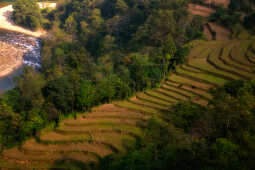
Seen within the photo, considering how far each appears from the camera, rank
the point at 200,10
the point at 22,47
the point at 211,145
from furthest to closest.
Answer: the point at 22,47 → the point at 200,10 → the point at 211,145

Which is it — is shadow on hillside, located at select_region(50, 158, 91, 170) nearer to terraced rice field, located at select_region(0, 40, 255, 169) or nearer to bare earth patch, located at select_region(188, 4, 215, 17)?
terraced rice field, located at select_region(0, 40, 255, 169)

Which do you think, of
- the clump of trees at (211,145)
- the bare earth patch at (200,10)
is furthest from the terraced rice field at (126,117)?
the bare earth patch at (200,10)

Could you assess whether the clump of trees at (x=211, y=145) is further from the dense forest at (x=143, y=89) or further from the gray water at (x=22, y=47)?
the gray water at (x=22, y=47)

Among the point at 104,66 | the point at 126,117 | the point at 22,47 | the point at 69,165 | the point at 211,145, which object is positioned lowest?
the point at 69,165

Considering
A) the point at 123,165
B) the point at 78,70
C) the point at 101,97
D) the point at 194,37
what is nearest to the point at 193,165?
the point at 123,165

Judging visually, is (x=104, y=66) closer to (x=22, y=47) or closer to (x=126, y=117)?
(x=126, y=117)

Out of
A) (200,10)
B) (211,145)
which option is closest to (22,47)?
(200,10)

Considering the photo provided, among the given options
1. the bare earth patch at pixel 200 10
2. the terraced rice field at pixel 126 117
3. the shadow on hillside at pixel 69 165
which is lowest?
the shadow on hillside at pixel 69 165

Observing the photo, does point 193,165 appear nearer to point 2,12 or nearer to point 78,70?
point 78,70
